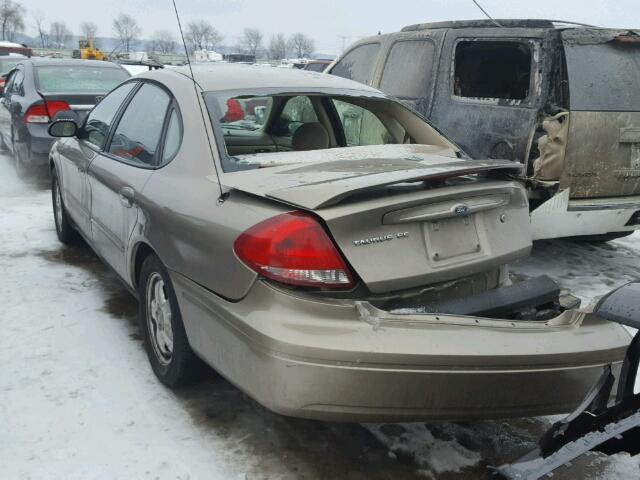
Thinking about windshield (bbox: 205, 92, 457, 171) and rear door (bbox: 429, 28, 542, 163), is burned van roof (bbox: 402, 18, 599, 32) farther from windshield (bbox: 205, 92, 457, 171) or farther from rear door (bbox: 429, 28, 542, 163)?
windshield (bbox: 205, 92, 457, 171)

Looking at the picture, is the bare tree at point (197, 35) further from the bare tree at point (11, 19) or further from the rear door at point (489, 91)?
the bare tree at point (11, 19)

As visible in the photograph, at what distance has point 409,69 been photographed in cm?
582

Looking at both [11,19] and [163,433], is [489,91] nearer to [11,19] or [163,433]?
[163,433]

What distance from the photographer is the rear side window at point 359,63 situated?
6.38 meters

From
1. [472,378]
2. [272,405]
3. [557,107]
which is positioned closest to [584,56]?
[557,107]

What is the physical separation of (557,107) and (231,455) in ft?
10.8

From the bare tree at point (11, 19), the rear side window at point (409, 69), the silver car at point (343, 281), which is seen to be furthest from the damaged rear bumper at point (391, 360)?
the bare tree at point (11, 19)

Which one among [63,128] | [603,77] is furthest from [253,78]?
[603,77]

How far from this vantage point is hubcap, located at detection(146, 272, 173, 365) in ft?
10.0

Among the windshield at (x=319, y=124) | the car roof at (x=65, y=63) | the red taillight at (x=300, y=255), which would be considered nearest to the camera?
the red taillight at (x=300, y=255)

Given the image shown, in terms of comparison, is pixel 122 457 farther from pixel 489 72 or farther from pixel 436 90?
pixel 489 72

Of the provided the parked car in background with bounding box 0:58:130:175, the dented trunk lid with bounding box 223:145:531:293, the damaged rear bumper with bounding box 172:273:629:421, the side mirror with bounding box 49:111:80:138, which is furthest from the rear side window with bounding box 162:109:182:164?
the parked car in background with bounding box 0:58:130:175

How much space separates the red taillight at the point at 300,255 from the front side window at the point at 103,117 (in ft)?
7.07

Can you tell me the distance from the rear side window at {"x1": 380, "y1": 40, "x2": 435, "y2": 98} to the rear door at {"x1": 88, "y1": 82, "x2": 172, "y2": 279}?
Answer: 2744 mm
